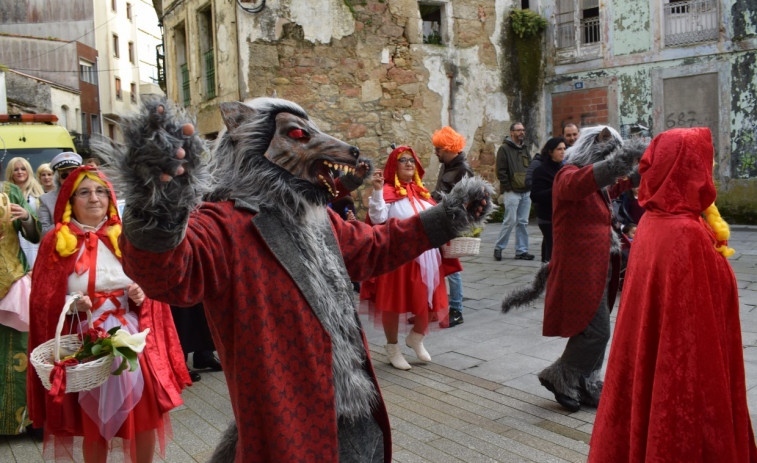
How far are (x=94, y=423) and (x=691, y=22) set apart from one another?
15.5 metres

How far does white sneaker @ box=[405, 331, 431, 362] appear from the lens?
599 centimetres

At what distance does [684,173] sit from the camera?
3113 mm

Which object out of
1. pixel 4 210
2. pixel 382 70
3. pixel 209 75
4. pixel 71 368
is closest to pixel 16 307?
pixel 4 210

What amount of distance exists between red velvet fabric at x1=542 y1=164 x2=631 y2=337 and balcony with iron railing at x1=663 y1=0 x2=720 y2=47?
1247 cm

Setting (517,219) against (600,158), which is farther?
(517,219)

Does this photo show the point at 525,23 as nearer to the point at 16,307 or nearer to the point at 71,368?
the point at 16,307

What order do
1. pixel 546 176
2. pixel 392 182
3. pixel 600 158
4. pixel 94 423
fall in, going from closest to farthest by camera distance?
pixel 94 423 < pixel 600 158 < pixel 392 182 < pixel 546 176

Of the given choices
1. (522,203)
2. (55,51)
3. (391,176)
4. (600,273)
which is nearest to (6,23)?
(55,51)

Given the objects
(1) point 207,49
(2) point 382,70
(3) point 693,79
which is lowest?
(3) point 693,79

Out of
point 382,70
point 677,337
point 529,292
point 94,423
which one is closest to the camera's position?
point 677,337

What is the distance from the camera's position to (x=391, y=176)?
6.15 meters

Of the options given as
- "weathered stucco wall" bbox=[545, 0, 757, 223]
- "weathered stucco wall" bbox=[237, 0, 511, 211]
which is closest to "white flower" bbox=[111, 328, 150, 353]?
"weathered stucco wall" bbox=[237, 0, 511, 211]

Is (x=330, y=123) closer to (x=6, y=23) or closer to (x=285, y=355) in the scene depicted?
(x=285, y=355)

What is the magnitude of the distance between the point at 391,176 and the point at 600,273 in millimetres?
2254
